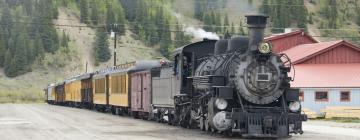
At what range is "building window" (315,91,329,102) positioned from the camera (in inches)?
1553

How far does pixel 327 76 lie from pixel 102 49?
110 m

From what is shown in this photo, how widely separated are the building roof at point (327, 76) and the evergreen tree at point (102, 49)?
10660 centimetres

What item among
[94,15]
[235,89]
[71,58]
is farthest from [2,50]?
[235,89]

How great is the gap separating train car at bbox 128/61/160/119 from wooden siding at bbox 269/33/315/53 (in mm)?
16047

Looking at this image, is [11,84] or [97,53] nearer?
[11,84]

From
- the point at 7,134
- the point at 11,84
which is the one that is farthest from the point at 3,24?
the point at 7,134

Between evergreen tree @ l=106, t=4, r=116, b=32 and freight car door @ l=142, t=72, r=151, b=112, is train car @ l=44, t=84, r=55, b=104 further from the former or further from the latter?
evergreen tree @ l=106, t=4, r=116, b=32

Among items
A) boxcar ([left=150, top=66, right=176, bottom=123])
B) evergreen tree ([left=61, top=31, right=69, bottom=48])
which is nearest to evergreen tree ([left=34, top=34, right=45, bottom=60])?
evergreen tree ([left=61, top=31, right=69, bottom=48])

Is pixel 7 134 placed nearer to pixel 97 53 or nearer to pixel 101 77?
pixel 101 77

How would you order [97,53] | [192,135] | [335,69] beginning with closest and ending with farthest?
1. [192,135]
2. [335,69]
3. [97,53]

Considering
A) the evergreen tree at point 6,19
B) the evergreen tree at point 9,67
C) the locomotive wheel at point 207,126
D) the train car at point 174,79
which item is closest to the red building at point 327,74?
the train car at point 174,79

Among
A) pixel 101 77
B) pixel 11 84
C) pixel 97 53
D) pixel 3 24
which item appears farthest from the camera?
pixel 3 24

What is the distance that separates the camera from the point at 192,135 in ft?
67.2

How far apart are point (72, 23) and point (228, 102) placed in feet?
498
